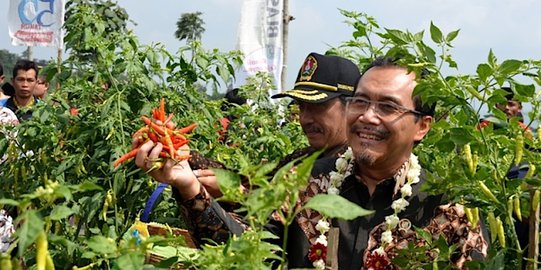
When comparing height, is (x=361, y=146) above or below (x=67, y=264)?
above

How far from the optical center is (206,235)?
2.69m

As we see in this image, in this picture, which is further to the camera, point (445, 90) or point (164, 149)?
point (164, 149)

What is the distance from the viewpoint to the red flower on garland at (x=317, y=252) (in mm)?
2641

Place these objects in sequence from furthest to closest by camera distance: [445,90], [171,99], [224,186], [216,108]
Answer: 1. [216,108]
2. [171,99]
3. [445,90]
4. [224,186]

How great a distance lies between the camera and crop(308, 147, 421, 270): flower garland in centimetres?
256

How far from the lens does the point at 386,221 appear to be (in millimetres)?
2623

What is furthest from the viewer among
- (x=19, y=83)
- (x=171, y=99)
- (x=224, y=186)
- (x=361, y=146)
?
(x=19, y=83)

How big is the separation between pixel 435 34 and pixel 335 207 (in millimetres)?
870

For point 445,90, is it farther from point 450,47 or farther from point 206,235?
point 206,235

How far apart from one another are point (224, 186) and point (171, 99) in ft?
8.14

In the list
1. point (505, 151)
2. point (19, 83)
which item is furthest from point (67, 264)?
point (19, 83)

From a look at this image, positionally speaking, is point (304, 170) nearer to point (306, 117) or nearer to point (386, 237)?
point (386, 237)

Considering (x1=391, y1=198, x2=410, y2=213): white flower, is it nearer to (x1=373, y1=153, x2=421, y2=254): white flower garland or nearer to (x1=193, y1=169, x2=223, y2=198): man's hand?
(x1=373, y1=153, x2=421, y2=254): white flower garland

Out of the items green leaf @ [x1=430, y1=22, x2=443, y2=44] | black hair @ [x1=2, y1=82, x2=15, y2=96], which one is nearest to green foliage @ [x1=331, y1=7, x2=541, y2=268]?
green leaf @ [x1=430, y1=22, x2=443, y2=44]
